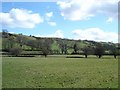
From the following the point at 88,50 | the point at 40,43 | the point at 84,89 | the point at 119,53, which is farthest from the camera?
the point at 40,43

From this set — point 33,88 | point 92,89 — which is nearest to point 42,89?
point 33,88

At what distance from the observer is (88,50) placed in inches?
4781

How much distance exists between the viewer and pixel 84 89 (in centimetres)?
1467

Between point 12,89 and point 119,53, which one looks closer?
point 12,89

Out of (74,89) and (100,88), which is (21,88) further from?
(100,88)

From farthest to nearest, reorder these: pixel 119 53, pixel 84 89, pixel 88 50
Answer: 1. pixel 88 50
2. pixel 119 53
3. pixel 84 89

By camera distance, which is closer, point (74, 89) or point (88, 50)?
point (74, 89)

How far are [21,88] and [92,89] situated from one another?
4049 millimetres

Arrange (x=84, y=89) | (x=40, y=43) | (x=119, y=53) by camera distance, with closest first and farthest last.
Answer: (x=84, y=89) < (x=119, y=53) < (x=40, y=43)

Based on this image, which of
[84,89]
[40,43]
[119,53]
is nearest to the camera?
[84,89]

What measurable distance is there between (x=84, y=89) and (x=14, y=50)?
109531 millimetres

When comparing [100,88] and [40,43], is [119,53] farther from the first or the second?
[100,88]

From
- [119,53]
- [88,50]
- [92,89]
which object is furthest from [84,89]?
[88,50]

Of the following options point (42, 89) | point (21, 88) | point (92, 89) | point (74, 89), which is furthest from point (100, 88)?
point (21, 88)
